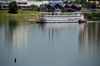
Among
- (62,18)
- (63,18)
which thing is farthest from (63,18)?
(62,18)

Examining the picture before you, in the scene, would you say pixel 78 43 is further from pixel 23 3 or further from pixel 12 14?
pixel 23 3

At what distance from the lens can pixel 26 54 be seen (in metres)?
32.8

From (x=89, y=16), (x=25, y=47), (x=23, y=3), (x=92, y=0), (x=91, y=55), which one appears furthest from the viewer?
(x=92, y=0)

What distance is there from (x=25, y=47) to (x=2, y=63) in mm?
8966

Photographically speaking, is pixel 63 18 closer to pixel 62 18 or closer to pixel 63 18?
pixel 63 18

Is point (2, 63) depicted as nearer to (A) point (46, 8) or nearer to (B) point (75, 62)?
(B) point (75, 62)

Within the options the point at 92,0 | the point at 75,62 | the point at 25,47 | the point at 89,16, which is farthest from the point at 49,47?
the point at 92,0

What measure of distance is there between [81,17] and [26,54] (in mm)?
58139

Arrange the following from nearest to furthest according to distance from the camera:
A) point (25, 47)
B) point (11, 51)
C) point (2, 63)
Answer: point (2, 63), point (11, 51), point (25, 47)

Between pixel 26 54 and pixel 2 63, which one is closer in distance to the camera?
pixel 2 63

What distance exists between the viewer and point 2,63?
28.7m

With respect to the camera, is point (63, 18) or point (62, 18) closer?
point (63, 18)

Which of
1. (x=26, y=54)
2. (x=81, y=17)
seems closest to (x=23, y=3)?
(x=81, y=17)

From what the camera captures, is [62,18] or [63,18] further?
[62,18]
